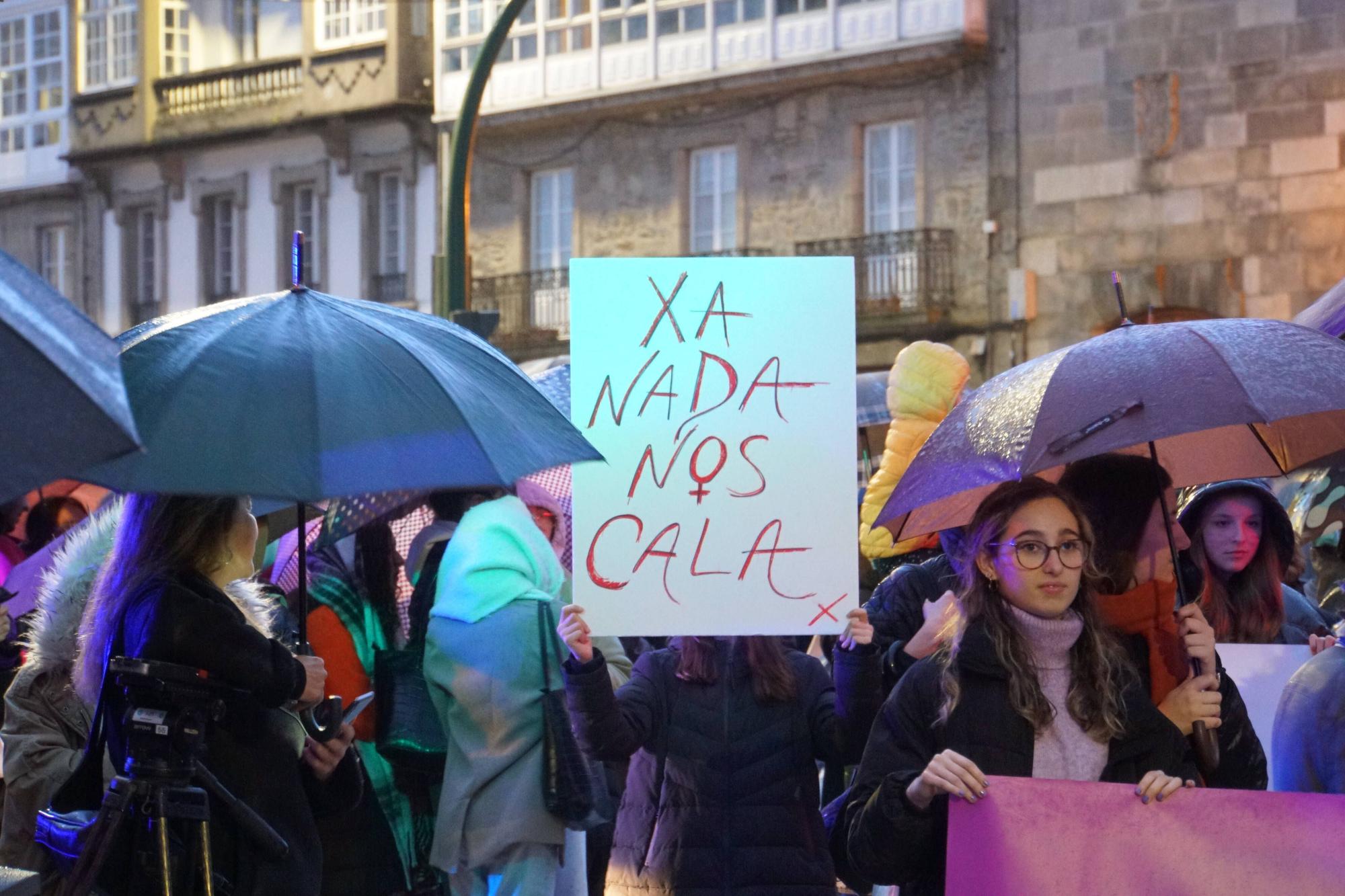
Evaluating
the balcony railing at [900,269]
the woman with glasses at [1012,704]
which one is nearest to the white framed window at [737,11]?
the balcony railing at [900,269]

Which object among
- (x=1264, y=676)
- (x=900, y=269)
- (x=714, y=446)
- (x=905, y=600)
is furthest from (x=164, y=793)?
(x=900, y=269)

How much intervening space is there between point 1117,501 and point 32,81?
3184cm

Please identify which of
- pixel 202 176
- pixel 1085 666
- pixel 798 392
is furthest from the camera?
pixel 202 176

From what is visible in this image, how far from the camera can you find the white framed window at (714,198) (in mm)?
25094

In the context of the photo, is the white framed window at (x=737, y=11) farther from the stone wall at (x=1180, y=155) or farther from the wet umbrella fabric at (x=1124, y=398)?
the wet umbrella fabric at (x=1124, y=398)

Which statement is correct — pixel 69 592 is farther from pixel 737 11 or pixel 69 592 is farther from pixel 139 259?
pixel 139 259

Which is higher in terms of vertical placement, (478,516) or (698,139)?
(698,139)

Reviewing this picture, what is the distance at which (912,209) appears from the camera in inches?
930

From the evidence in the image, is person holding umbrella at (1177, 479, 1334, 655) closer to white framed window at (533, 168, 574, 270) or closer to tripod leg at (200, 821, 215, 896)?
tripod leg at (200, 821, 215, 896)

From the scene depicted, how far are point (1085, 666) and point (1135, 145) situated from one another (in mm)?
19030

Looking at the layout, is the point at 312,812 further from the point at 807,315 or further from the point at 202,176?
the point at 202,176

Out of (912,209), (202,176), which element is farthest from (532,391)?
(202,176)

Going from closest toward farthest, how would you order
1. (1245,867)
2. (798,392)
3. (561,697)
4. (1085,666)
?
(1245,867)
(1085,666)
(798,392)
(561,697)

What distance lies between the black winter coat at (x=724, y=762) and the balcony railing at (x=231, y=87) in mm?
25494
